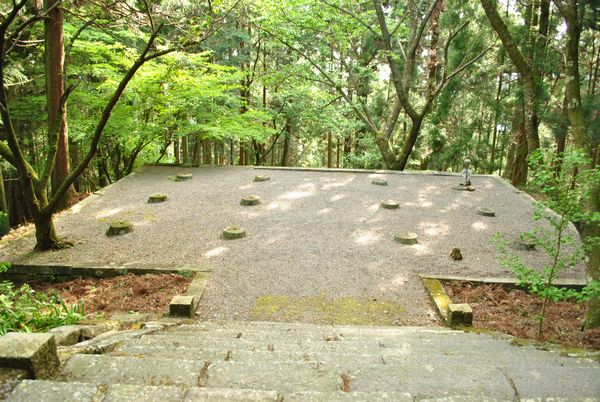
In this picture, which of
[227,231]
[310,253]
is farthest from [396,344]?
[227,231]

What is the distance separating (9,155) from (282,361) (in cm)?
545

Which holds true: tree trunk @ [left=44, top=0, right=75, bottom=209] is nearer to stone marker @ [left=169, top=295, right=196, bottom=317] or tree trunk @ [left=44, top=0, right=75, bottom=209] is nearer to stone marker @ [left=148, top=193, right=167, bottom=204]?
stone marker @ [left=148, top=193, right=167, bottom=204]

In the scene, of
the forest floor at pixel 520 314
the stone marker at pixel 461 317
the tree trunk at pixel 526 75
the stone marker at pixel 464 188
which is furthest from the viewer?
the stone marker at pixel 464 188

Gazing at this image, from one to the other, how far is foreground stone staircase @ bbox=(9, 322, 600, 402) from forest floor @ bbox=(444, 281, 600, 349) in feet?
4.11

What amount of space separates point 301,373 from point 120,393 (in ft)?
3.05

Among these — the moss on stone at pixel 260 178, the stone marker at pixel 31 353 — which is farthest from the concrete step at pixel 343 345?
the moss on stone at pixel 260 178

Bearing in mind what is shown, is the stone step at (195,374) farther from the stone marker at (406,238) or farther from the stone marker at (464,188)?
the stone marker at (464,188)

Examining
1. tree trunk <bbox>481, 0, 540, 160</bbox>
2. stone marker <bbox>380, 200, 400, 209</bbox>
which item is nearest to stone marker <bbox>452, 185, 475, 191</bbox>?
tree trunk <bbox>481, 0, 540, 160</bbox>

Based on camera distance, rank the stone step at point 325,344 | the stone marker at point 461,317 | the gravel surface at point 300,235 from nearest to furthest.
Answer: the stone step at point 325,344, the stone marker at point 461,317, the gravel surface at point 300,235

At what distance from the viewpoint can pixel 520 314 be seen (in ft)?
15.2

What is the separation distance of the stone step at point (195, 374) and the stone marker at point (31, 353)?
105 millimetres

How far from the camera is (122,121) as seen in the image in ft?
31.2

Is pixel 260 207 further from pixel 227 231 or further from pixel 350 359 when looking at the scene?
pixel 350 359

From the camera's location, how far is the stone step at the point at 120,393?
1.53 meters
